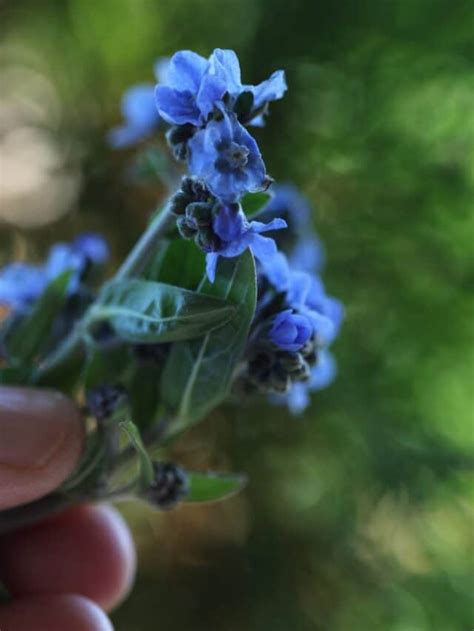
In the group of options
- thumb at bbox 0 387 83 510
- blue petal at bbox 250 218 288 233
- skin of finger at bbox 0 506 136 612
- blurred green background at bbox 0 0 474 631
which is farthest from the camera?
blurred green background at bbox 0 0 474 631

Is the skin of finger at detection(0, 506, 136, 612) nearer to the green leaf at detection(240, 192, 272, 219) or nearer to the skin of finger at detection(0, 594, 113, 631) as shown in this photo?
the skin of finger at detection(0, 594, 113, 631)

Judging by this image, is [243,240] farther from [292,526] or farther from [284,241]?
[292,526]

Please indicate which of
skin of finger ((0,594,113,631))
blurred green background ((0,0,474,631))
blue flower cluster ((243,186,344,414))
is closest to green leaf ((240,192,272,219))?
blue flower cluster ((243,186,344,414))

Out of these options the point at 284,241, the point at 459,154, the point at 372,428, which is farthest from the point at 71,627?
the point at 459,154

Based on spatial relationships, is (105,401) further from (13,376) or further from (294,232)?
(294,232)

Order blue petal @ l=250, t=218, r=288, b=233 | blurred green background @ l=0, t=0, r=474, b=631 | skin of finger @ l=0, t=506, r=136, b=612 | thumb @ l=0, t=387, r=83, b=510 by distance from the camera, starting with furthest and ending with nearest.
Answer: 1. blurred green background @ l=0, t=0, r=474, b=631
2. skin of finger @ l=0, t=506, r=136, b=612
3. thumb @ l=0, t=387, r=83, b=510
4. blue petal @ l=250, t=218, r=288, b=233

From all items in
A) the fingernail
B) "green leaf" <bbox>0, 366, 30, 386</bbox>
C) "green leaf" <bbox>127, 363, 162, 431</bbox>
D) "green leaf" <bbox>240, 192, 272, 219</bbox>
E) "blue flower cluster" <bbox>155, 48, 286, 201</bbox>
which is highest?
"blue flower cluster" <bbox>155, 48, 286, 201</bbox>

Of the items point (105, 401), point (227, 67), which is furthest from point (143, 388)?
point (227, 67)
